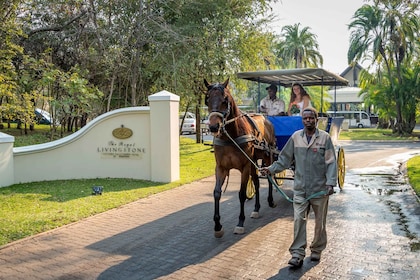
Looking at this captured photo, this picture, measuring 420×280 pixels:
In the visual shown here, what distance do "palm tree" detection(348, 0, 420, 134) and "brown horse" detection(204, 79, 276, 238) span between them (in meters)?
29.8

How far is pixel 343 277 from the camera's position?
480 cm

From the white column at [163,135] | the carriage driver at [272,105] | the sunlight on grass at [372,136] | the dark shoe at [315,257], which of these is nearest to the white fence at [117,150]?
the white column at [163,135]

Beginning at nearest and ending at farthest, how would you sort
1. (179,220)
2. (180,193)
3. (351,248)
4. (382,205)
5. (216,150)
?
(351,248) < (216,150) < (179,220) < (382,205) < (180,193)

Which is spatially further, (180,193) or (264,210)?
(180,193)

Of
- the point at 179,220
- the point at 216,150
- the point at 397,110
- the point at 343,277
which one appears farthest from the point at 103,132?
the point at 397,110

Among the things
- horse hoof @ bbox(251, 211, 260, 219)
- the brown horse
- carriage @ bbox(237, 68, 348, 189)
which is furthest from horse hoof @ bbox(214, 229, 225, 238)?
carriage @ bbox(237, 68, 348, 189)

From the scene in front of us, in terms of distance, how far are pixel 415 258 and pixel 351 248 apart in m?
0.82

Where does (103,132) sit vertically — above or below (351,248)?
above

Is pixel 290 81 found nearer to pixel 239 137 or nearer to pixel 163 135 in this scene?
pixel 163 135

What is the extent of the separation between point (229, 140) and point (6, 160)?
686cm

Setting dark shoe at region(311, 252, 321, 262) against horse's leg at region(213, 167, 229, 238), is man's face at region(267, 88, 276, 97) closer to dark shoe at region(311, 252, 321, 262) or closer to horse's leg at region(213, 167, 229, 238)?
horse's leg at region(213, 167, 229, 238)

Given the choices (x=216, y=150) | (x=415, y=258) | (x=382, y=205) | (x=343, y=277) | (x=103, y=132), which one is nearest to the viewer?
(x=343, y=277)

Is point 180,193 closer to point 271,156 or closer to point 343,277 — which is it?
point 271,156

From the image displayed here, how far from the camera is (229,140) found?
6570 millimetres
